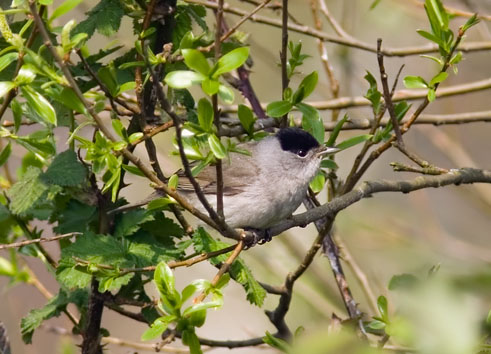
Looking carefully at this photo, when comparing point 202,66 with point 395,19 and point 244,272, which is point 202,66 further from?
point 395,19

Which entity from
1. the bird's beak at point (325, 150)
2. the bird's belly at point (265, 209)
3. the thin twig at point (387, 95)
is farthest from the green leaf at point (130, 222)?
the thin twig at point (387, 95)

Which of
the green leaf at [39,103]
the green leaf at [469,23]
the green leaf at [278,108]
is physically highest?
the green leaf at [39,103]

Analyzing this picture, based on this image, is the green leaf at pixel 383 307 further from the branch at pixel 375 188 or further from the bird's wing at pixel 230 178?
the bird's wing at pixel 230 178

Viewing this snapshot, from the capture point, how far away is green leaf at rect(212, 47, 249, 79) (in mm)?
1694

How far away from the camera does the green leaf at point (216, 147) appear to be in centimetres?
182

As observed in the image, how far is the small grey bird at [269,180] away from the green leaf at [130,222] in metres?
0.67

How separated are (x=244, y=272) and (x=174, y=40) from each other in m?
0.89

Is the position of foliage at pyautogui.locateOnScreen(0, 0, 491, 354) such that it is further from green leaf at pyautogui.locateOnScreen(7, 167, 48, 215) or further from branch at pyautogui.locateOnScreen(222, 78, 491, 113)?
branch at pyautogui.locateOnScreen(222, 78, 491, 113)

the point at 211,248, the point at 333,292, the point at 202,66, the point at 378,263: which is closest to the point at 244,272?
the point at 211,248

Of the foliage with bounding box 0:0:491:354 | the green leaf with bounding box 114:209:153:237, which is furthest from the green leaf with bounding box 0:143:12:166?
the green leaf with bounding box 114:209:153:237

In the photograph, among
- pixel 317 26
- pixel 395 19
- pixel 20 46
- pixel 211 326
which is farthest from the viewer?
pixel 211 326

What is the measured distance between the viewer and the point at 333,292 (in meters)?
4.50

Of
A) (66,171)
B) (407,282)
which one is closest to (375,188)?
(66,171)

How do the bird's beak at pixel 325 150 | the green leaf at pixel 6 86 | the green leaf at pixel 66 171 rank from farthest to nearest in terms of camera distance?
the bird's beak at pixel 325 150
the green leaf at pixel 66 171
the green leaf at pixel 6 86
